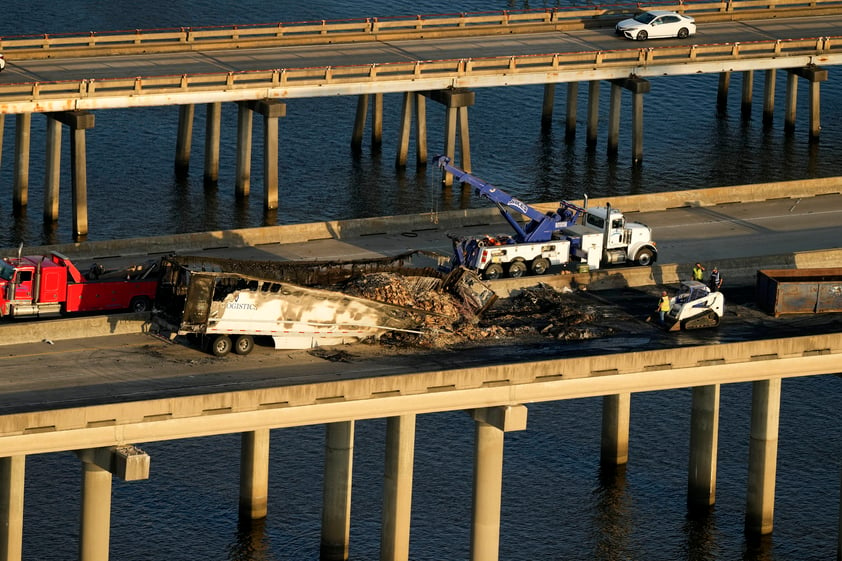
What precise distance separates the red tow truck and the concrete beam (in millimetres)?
11845

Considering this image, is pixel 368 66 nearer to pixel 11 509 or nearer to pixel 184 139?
pixel 184 139

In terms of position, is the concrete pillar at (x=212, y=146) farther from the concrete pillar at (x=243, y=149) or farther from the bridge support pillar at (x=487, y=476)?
the bridge support pillar at (x=487, y=476)

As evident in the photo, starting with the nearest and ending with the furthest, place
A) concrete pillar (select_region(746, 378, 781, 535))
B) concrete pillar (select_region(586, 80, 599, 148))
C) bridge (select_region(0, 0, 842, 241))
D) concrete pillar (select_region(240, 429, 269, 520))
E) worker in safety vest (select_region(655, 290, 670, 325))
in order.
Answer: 1. concrete pillar (select_region(240, 429, 269, 520))
2. concrete pillar (select_region(746, 378, 781, 535))
3. worker in safety vest (select_region(655, 290, 670, 325))
4. bridge (select_region(0, 0, 842, 241))
5. concrete pillar (select_region(586, 80, 599, 148))

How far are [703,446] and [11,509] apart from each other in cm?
2169

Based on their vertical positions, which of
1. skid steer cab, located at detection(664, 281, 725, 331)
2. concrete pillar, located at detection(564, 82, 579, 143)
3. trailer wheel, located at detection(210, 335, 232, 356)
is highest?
concrete pillar, located at detection(564, 82, 579, 143)

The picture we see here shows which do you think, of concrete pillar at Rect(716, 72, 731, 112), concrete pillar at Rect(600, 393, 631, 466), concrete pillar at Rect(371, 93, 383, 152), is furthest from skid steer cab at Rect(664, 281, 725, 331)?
concrete pillar at Rect(716, 72, 731, 112)

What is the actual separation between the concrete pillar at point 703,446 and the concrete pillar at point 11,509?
20.9 meters

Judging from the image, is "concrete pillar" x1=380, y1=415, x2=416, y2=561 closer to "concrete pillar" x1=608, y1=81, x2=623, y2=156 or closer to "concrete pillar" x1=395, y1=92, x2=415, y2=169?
"concrete pillar" x1=395, y1=92, x2=415, y2=169

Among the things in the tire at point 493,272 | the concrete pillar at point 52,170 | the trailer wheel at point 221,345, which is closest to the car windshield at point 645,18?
the concrete pillar at point 52,170

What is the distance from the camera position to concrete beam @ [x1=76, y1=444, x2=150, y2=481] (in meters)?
55.6

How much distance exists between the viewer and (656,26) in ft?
354

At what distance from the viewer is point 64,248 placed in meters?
77.2

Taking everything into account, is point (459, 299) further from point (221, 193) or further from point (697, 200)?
point (221, 193)

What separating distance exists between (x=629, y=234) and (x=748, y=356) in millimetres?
14495
